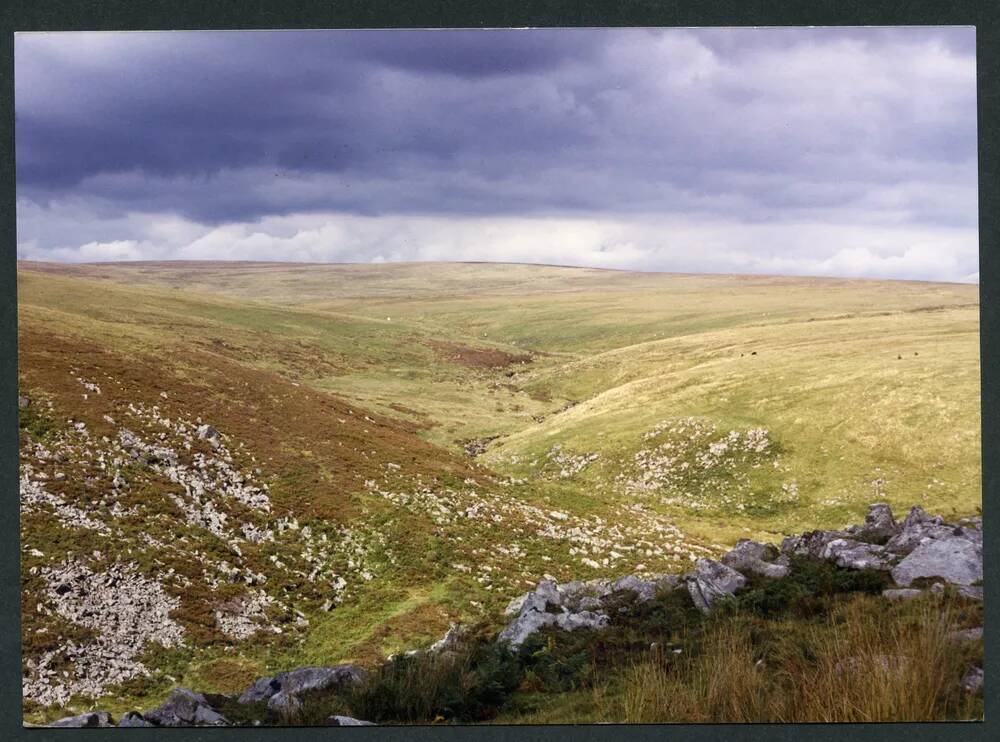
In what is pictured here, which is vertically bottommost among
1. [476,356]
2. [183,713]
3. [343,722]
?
[343,722]

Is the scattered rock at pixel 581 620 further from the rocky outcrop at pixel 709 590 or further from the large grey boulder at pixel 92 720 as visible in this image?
the large grey boulder at pixel 92 720

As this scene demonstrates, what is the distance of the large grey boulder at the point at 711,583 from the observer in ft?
20.0

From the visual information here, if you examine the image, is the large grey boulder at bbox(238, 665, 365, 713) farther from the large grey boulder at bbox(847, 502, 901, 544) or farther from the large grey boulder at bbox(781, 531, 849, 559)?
the large grey boulder at bbox(847, 502, 901, 544)

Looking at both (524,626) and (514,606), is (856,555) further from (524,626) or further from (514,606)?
(514,606)

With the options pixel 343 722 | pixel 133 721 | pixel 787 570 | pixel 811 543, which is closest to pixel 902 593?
pixel 787 570

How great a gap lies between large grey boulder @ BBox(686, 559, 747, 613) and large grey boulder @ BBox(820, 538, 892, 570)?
3.29 ft

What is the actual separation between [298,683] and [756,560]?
15.4 feet

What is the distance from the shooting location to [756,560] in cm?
647

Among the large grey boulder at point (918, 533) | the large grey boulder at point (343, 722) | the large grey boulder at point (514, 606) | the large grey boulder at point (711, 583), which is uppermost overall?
the large grey boulder at point (918, 533)

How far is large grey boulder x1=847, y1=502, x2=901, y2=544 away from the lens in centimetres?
683

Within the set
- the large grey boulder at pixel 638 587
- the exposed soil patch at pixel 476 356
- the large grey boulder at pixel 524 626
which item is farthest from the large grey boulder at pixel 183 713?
the exposed soil patch at pixel 476 356

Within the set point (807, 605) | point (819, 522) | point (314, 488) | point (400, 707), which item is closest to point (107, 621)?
point (314, 488)

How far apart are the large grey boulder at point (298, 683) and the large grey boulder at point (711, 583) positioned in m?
3.33

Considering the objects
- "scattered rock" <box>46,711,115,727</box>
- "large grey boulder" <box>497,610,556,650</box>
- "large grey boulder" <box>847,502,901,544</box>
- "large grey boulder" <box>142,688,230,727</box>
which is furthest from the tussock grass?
"scattered rock" <box>46,711,115,727</box>
